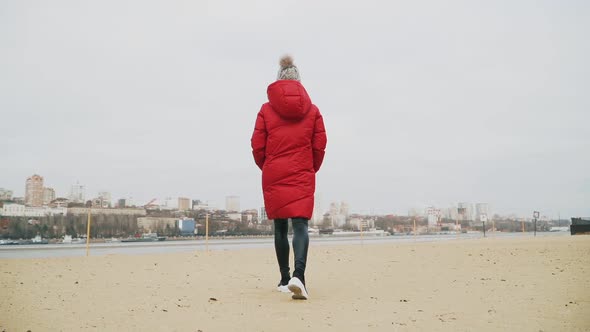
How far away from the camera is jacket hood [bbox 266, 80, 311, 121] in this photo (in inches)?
168

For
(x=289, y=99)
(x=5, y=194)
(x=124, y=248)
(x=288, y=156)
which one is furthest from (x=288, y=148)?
(x=5, y=194)

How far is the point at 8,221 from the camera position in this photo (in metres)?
36.2

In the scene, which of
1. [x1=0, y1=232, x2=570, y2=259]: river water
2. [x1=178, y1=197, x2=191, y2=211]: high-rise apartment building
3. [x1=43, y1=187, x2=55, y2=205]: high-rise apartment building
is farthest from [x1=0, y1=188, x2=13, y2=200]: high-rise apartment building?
[x1=178, y1=197, x2=191, y2=211]: high-rise apartment building

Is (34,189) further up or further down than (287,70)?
further up

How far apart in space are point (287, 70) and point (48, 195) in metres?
62.3

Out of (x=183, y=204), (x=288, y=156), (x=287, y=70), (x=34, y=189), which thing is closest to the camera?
(x=288, y=156)

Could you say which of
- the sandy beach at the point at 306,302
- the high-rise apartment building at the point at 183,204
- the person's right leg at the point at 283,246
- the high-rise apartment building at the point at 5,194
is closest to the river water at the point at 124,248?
the sandy beach at the point at 306,302

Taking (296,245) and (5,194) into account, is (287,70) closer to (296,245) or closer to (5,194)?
(296,245)

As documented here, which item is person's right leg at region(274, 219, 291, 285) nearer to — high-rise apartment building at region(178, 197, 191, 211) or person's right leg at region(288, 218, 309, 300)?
person's right leg at region(288, 218, 309, 300)

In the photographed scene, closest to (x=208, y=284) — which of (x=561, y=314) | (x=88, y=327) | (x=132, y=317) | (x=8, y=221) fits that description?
(x=132, y=317)

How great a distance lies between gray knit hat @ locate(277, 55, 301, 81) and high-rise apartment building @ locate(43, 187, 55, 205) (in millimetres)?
57823

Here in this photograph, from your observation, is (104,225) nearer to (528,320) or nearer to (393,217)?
(528,320)

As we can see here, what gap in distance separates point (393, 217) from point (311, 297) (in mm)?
97460

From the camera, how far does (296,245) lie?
4152mm
